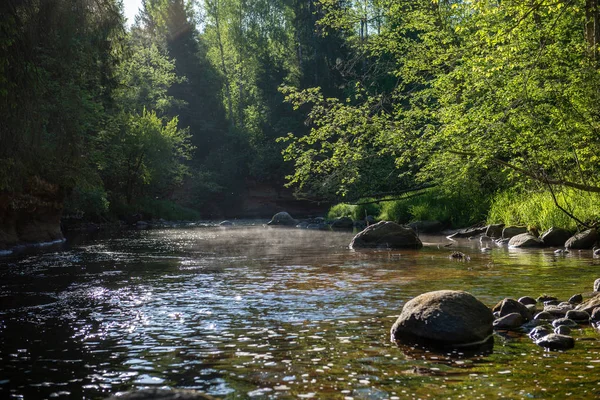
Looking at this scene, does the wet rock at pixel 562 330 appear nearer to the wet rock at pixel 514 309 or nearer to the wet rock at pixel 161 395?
the wet rock at pixel 514 309

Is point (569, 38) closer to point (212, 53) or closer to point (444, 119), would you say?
point (444, 119)

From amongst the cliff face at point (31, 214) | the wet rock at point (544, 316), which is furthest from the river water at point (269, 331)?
the cliff face at point (31, 214)

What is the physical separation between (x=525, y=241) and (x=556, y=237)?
93 centimetres

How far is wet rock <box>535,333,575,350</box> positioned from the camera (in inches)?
289

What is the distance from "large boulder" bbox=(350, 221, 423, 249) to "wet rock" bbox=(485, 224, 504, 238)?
3765mm

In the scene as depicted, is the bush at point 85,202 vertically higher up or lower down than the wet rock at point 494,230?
higher up

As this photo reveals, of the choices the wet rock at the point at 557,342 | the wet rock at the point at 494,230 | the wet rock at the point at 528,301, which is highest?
the wet rock at the point at 494,230

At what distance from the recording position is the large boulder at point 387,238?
70.8ft

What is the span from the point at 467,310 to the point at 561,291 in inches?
153

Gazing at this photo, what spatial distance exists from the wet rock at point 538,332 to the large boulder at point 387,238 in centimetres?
1320

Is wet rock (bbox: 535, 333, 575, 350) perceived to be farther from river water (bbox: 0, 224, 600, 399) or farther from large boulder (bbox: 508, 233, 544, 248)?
large boulder (bbox: 508, 233, 544, 248)

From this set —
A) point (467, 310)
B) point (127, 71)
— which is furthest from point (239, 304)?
point (127, 71)

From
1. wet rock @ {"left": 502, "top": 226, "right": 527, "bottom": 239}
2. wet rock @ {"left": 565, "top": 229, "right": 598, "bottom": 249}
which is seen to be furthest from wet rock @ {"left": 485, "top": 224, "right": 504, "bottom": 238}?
wet rock @ {"left": 565, "top": 229, "right": 598, "bottom": 249}

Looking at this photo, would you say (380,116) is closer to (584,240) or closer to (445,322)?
(584,240)
